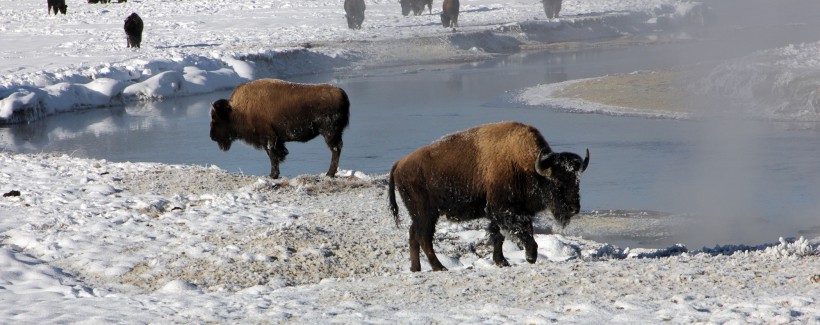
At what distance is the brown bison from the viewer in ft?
34.3

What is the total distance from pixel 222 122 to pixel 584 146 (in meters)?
5.05

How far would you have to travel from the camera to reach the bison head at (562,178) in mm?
6180

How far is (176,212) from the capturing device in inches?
350

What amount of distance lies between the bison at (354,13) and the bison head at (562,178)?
32879 millimetres

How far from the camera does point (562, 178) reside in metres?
6.27

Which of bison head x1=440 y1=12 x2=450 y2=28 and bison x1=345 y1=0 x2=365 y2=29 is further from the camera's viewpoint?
bison x1=345 y1=0 x2=365 y2=29

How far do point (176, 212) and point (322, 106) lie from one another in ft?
7.13

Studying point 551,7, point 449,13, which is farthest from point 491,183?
point 551,7

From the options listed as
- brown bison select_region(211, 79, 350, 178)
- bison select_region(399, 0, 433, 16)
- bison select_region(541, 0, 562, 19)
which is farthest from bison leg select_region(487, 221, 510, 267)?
bison select_region(541, 0, 562, 19)

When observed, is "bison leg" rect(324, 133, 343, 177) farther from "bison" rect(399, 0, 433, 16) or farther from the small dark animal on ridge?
the small dark animal on ridge

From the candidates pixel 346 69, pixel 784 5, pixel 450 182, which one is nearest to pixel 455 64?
pixel 346 69

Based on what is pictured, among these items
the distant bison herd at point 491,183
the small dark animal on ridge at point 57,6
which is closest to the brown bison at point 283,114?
the distant bison herd at point 491,183

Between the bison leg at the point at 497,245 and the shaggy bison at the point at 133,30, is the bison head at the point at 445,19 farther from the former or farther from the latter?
the bison leg at the point at 497,245

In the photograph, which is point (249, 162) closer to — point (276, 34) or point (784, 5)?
point (276, 34)
